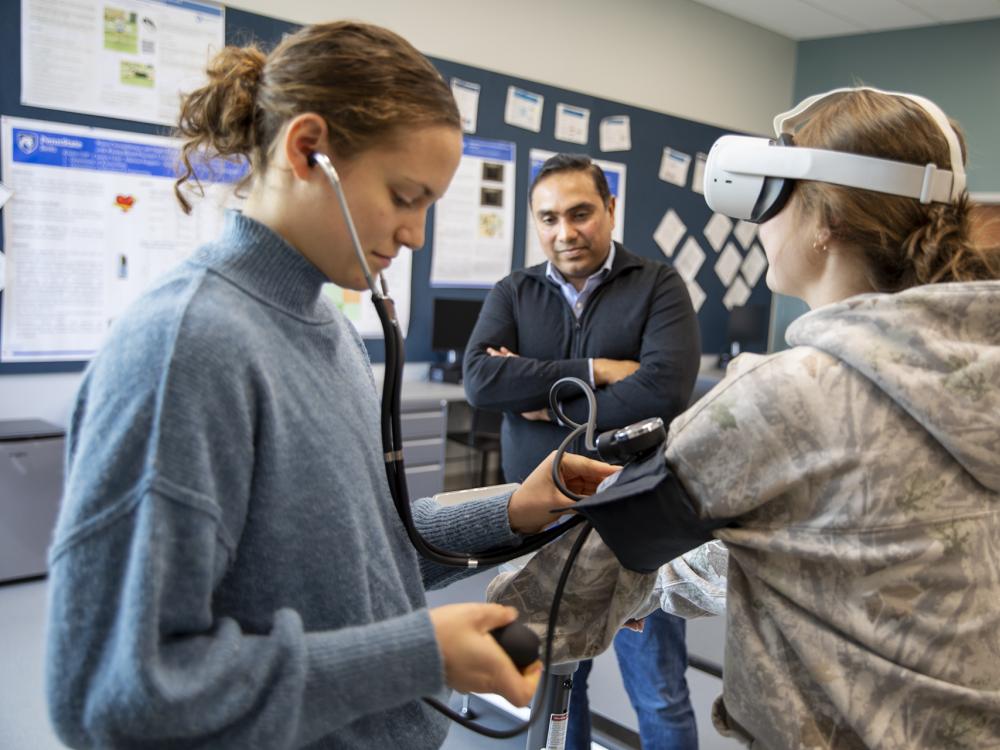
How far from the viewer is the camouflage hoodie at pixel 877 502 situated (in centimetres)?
86

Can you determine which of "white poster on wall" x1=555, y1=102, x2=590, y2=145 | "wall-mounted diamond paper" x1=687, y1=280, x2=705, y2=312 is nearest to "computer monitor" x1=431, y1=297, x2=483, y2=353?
"white poster on wall" x1=555, y1=102, x2=590, y2=145

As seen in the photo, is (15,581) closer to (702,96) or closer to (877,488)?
(877,488)

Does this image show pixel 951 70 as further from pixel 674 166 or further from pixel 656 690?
pixel 656 690

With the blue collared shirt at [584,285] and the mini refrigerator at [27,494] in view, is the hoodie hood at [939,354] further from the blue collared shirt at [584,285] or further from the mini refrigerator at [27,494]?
the mini refrigerator at [27,494]

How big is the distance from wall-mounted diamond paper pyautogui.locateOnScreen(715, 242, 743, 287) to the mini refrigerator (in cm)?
468

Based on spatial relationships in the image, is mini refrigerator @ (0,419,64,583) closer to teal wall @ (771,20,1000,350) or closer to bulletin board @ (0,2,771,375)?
bulletin board @ (0,2,771,375)

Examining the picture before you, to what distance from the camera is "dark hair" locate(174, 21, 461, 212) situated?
80 centimetres

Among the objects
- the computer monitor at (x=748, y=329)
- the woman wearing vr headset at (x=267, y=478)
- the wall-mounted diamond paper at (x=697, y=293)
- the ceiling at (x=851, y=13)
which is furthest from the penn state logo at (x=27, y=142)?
the computer monitor at (x=748, y=329)

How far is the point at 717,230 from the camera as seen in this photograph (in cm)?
638

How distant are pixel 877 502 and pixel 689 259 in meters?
5.51

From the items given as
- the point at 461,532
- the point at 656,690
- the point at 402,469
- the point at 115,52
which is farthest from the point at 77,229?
the point at 402,469

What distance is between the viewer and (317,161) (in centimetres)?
78

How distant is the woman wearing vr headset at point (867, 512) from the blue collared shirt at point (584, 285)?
147 cm

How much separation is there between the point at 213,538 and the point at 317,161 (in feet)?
1.12
